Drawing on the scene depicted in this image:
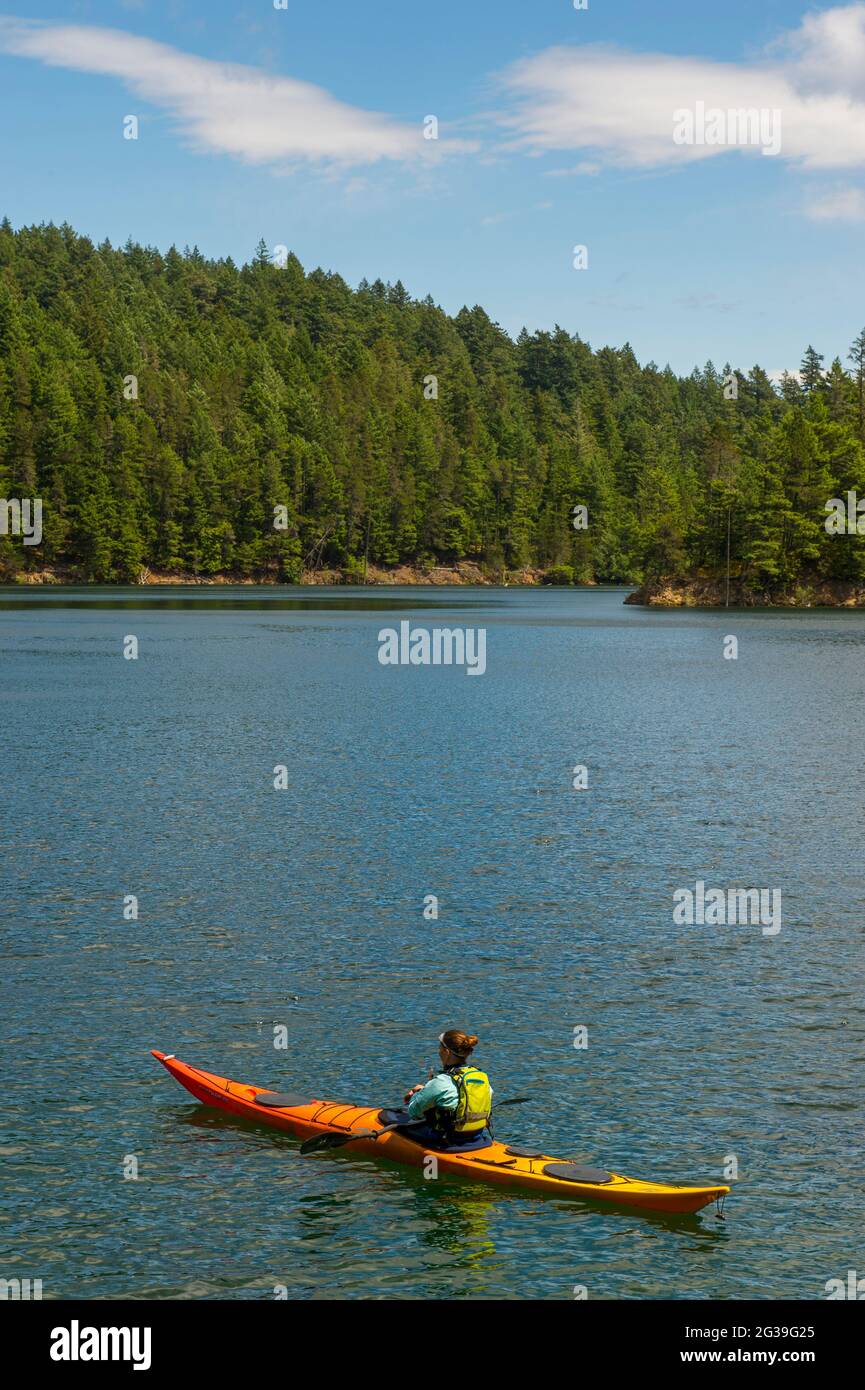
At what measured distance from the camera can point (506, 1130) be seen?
64.8ft

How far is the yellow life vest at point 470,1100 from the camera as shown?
18.1 m

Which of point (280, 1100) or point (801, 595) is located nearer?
point (280, 1100)

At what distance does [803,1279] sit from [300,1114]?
6845mm

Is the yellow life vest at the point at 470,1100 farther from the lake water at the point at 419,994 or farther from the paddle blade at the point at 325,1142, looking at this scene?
the paddle blade at the point at 325,1142

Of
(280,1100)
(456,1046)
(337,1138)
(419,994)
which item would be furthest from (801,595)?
(456,1046)

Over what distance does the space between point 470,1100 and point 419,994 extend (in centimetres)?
710

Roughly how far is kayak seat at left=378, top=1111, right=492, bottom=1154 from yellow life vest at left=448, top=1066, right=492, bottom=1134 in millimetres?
155

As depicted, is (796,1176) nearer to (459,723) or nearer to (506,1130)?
(506,1130)

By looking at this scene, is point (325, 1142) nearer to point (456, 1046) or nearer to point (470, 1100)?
point (470, 1100)

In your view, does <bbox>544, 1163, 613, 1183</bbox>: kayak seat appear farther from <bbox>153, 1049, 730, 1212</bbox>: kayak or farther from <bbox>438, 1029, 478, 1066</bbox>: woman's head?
<bbox>438, 1029, 478, 1066</bbox>: woman's head

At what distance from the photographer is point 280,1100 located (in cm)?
1969

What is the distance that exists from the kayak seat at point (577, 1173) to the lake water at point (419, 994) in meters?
0.54

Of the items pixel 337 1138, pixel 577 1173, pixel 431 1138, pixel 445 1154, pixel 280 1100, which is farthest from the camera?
pixel 280 1100
